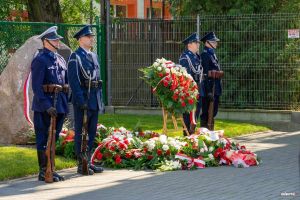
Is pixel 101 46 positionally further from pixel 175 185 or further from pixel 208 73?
pixel 175 185

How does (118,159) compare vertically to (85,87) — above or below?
below

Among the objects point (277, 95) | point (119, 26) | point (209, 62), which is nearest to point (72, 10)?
point (119, 26)

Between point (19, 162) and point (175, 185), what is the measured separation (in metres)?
2.70

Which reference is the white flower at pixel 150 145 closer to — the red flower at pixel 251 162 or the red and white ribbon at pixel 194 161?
the red and white ribbon at pixel 194 161

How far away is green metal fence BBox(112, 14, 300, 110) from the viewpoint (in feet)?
62.3

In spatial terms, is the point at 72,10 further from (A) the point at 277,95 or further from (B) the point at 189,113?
(B) the point at 189,113

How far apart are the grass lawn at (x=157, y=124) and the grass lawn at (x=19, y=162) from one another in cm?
357

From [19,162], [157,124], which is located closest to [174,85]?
[19,162]

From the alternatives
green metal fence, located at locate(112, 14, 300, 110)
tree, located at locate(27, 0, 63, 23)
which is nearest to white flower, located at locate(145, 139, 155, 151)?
green metal fence, located at locate(112, 14, 300, 110)

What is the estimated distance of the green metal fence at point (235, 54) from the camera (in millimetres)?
19000

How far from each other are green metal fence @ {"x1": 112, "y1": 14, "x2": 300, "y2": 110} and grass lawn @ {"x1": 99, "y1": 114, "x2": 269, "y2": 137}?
1.18 metres

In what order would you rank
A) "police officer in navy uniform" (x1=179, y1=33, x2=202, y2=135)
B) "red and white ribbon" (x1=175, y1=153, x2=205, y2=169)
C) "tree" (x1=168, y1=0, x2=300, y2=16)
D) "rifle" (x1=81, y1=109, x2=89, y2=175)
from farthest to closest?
"tree" (x1=168, y1=0, x2=300, y2=16), "police officer in navy uniform" (x1=179, y1=33, x2=202, y2=135), "red and white ribbon" (x1=175, y1=153, x2=205, y2=169), "rifle" (x1=81, y1=109, x2=89, y2=175)

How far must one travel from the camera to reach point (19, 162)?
37.9ft

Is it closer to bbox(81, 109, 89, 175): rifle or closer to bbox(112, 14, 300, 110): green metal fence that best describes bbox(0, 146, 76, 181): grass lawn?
bbox(81, 109, 89, 175): rifle
